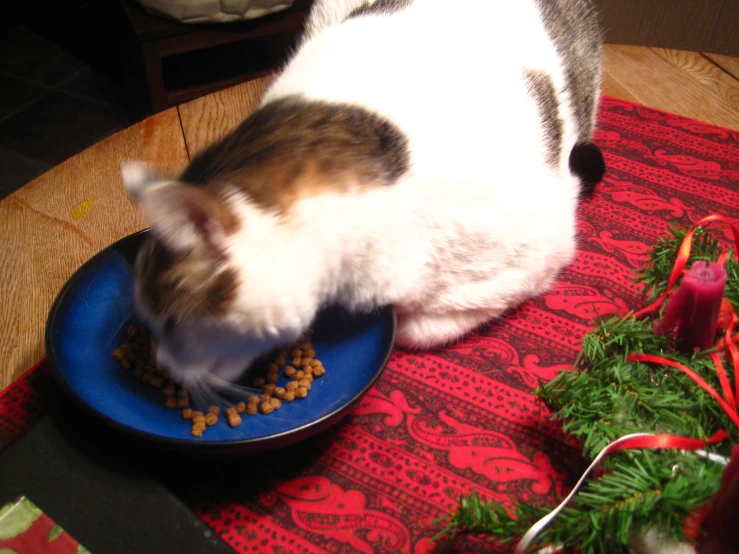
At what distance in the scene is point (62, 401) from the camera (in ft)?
3.01

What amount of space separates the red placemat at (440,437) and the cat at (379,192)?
0.06 meters

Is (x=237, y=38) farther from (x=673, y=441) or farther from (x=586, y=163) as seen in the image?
(x=673, y=441)

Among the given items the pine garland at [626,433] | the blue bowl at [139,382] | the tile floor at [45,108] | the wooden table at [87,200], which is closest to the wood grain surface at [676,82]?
the wooden table at [87,200]

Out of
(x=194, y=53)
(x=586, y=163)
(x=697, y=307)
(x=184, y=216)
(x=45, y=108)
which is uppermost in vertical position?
(x=184, y=216)

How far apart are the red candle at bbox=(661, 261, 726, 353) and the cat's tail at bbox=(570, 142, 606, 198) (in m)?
0.53

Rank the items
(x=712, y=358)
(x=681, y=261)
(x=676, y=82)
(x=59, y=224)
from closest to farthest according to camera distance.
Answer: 1. (x=712, y=358)
2. (x=681, y=261)
3. (x=59, y=224)
4. (x=676, y=82)

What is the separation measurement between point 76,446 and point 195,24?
117 centimetres

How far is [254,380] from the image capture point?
947mm

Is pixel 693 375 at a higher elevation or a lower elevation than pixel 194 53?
higher

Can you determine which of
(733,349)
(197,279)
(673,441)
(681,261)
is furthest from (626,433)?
(197,279)

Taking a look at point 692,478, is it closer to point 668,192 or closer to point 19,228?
point 668,192

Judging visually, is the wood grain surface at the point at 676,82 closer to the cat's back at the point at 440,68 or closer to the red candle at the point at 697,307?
the cat's back at the point at 440,68

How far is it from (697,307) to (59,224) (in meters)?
1.05

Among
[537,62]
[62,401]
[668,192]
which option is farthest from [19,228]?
[668,192]
